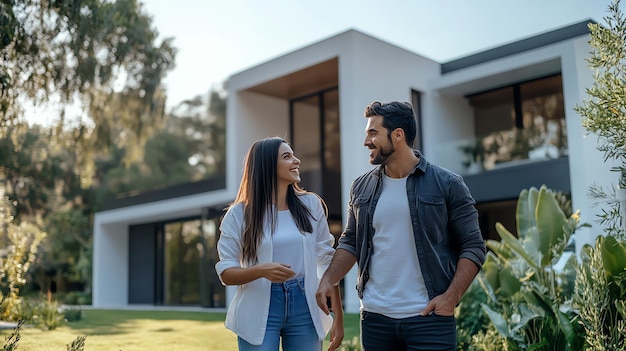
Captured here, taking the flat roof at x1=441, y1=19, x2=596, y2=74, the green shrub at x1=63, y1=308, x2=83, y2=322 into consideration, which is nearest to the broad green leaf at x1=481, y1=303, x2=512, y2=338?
the green shrub at x1=63, y1=308, x2=83, y2=322

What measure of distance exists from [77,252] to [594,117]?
25.2 meters

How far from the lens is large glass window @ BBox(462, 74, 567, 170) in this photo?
1370 centimetres

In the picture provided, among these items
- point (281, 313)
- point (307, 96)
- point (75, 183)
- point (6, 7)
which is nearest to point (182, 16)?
point (6, 7)

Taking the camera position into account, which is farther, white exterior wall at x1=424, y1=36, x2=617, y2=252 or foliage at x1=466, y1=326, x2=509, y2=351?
white exterior wall at x1=424, y1=36, x2=617, y2=252

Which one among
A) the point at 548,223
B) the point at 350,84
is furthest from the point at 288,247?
the point at 350,84

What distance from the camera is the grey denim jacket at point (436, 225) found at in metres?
3.04

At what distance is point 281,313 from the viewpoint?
3314 millimetres

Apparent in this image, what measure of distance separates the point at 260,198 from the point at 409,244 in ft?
2.78

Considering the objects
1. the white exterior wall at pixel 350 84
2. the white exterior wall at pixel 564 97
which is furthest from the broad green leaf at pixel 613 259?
the white exterior wall at pixel 350 84

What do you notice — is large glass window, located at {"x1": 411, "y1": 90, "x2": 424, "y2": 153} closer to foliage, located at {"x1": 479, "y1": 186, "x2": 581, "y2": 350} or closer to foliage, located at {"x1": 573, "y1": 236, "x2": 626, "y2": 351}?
foliage, located at {"x1": 479, "y1": 186, "x2": 581, "y2": 350}

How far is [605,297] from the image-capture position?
4.47 meters

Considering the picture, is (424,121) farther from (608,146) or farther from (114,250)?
(114,250)

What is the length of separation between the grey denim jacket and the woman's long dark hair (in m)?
0.42

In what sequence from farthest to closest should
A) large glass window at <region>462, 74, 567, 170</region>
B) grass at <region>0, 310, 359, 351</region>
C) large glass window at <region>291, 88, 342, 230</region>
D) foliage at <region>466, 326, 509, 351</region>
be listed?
1. large glass window at <region>291, 88, 342, 230</region>
2. large glass window at <region>462, 74, 567, 170</region>
3. grass at <region>0, 310, 359, 351</region>
4. foliage at <region>466, 326, 509, 351</region>
